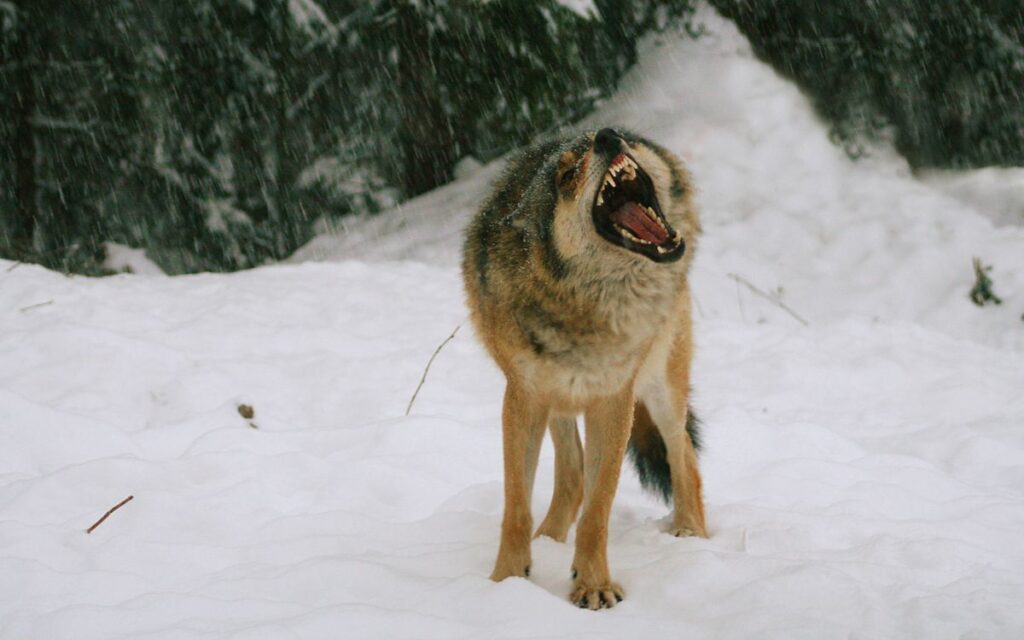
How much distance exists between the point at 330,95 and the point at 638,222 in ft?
21.7

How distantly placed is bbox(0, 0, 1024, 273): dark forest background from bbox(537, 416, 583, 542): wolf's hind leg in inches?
219

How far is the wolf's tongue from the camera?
2.48 m

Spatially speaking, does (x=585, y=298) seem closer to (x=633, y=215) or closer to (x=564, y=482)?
(x=633, y=215)

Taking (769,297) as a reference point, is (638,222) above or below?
above

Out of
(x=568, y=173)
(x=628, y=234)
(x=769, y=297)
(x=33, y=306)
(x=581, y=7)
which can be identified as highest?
(x=581, y=7)

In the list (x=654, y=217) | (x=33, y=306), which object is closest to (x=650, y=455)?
(x=654, y=217)

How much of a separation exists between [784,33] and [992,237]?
124 inches

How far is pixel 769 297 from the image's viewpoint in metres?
7.28

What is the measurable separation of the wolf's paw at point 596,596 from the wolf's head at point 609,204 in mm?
1061

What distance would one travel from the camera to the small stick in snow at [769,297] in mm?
6805

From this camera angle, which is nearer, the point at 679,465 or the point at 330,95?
the point at 679,465

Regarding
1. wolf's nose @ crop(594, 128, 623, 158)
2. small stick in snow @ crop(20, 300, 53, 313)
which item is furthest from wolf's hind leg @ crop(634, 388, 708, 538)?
small stick in snow @ crop(20, 300, 53, 313)

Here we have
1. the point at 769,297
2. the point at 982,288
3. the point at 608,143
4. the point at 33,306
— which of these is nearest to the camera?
the point at 608,143

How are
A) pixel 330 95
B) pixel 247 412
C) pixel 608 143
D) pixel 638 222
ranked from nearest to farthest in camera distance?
pixel 608 143 → pixel 638 222 → pixel 247 412 → pixel 330 95
